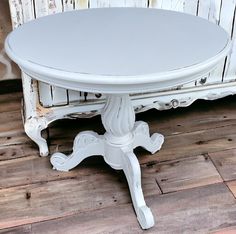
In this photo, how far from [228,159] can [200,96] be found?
0.84ft

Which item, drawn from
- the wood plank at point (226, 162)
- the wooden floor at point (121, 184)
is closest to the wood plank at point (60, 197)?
Answer: the wooden floor at point (121, 184)

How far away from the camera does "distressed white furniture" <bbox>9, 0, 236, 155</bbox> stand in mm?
1205

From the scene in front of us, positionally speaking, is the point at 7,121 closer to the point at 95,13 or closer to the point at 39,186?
the point at 39,186

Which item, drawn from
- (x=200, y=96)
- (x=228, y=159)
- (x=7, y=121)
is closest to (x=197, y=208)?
(x=228, y=159)

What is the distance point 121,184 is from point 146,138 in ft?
0.59

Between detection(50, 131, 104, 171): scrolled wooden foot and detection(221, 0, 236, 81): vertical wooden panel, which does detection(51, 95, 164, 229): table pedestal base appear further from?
detection(221, 0, 236, 81): vertical wooden panel

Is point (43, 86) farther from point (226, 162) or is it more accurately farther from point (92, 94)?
point (226, 162)

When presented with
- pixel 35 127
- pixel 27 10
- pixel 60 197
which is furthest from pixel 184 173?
pixel 27 10

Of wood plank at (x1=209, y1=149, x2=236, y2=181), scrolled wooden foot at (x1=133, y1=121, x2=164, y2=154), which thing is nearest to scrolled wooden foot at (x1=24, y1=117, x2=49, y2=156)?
scrolled wooden foot at (x1=133, y1=121, x2=164, y2=154)

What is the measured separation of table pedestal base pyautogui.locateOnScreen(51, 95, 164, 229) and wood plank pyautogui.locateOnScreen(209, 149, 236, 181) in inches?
7.7

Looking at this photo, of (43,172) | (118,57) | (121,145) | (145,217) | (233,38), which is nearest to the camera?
(118,57)

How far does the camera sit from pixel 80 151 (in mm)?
1270

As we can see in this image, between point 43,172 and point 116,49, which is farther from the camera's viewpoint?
point 43,172

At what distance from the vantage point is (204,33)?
3.29 ft
